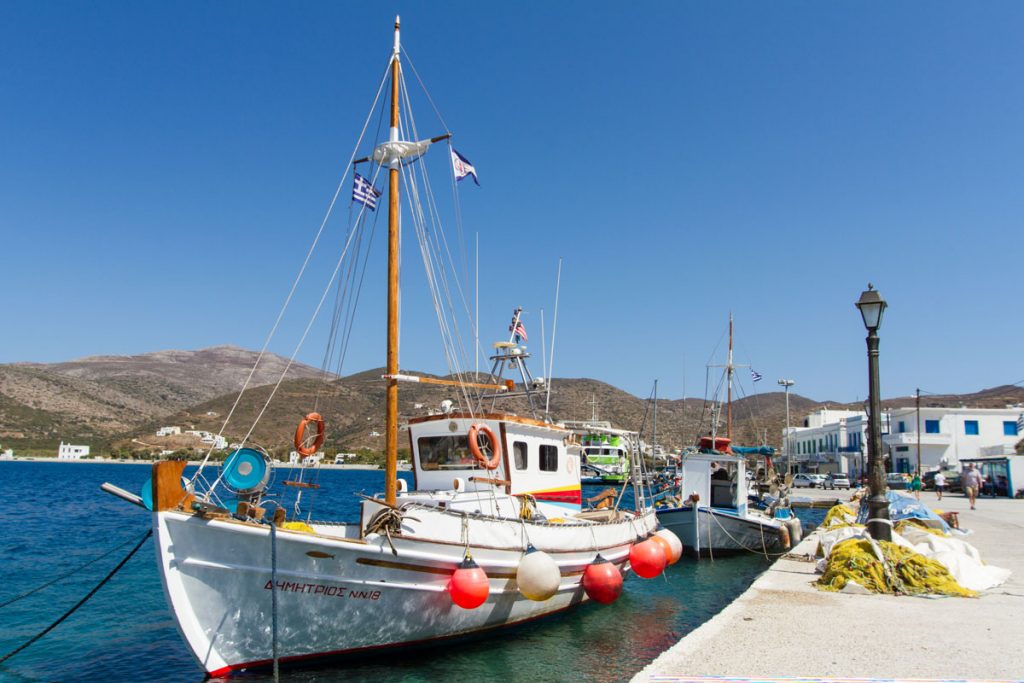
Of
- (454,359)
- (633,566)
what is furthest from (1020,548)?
(454,359)

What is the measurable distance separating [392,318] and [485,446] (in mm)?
3610

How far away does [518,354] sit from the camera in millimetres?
18266

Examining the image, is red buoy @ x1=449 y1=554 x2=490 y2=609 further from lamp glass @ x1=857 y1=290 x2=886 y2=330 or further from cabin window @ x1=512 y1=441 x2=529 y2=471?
lamp glass @ x1=857 y1=290 x2=886 y2=330

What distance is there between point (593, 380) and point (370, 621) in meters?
138

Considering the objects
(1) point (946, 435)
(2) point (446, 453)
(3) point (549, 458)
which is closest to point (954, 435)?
(1) point (946, 435)

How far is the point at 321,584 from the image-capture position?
977 cm

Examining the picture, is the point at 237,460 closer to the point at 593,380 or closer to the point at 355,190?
the point at 355,190

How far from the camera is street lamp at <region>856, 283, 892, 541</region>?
39.5ft

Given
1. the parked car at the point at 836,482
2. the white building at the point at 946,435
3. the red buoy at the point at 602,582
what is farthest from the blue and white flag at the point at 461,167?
the white building at the point at 946,435

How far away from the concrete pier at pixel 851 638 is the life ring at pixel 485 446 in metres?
4.86

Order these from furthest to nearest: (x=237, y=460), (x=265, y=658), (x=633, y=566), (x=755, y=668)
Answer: (x=633, y=566)
(x=237, y=460)
(x=265, y=658)
(x=755, y=668)

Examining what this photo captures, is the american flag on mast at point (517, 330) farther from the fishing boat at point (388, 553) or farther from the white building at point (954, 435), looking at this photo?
the white building at point (954, 435)

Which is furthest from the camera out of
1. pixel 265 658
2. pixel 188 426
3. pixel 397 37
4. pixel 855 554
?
pixel 188 426

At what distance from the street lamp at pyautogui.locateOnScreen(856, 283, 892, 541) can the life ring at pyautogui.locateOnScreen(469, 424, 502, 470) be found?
6.44 meters
